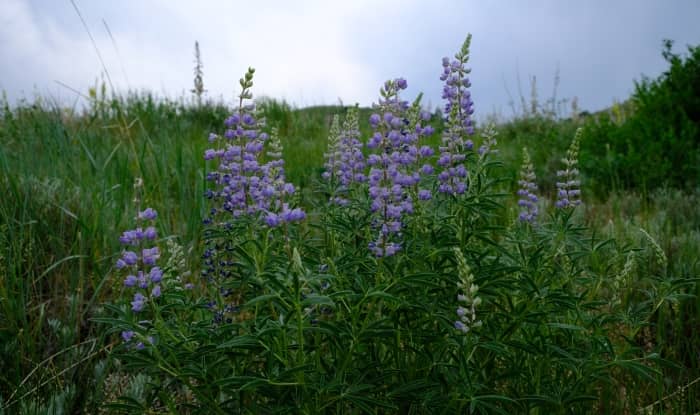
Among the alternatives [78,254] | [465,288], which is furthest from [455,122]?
[78,254]

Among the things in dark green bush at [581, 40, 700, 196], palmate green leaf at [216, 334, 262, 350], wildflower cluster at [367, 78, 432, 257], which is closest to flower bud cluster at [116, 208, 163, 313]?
palmate green leaf at [216, 334, 262, 350]

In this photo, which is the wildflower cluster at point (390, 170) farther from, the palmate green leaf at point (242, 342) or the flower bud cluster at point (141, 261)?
the flower bud cluster at point (141, 261)

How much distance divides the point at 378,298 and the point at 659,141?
22.5 feet

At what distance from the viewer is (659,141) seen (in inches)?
309

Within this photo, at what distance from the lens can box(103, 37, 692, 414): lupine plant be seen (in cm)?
205

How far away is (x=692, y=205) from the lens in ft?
20.8

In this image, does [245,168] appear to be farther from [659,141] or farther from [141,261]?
[659,141]

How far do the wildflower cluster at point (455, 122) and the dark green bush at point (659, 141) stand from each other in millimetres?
5347

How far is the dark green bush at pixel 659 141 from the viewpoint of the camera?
750 centimetres

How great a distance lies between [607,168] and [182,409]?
20.9ft

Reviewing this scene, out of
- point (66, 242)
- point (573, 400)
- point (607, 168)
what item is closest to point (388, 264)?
point (573, 400)

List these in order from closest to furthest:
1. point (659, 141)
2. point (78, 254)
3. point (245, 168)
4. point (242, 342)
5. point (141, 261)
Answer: point (242, 342), point (141, 261), point (245, 168), point (78, 254), point (659, 141)

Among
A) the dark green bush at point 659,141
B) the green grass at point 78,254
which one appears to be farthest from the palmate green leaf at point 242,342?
the dark green bush at point 659,141

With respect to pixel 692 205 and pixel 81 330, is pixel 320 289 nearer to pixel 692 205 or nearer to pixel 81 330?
pixel 81 330
